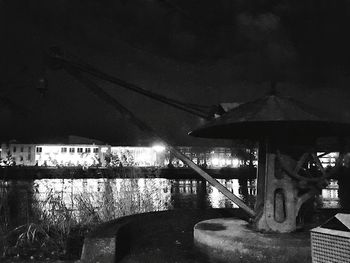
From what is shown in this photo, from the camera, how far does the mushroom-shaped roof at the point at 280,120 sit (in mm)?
4934

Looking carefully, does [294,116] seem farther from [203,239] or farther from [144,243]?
[144,243]

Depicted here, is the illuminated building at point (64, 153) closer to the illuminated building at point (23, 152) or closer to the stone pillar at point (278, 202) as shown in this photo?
the illuminated building at point (23, 152)

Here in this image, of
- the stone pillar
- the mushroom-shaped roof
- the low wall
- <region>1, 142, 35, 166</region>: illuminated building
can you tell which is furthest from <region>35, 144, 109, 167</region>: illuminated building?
the stone pillar

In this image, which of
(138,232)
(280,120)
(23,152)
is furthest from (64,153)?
(280,120)

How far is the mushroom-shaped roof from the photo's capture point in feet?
16.2

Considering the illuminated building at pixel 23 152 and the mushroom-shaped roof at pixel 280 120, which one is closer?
the mushroom-shaped roof at pixel 280 120

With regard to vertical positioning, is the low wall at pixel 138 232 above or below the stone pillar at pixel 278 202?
below

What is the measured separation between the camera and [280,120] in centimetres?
484

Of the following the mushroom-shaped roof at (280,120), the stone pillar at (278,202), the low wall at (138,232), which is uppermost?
the mushroom-shaped roof at (280,120)

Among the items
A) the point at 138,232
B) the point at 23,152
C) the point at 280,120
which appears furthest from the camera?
the point at 23,152

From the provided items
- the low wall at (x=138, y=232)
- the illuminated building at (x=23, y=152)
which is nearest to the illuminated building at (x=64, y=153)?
the illuminated building at (x=23, y=152)

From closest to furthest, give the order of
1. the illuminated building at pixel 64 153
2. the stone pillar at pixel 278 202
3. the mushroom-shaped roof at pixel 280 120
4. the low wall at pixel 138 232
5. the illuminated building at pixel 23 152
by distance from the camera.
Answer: the mushroom-shaped roof at pixel 280 120 < the low wall at pixel 138 232 < the stone pillar at pixel 278 202 < the illuminated building at pixel 64 153 < the illuminated building at pixel 23 152

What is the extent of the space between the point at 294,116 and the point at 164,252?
3300 millimetres

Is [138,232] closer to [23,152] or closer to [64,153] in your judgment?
[64,153]
